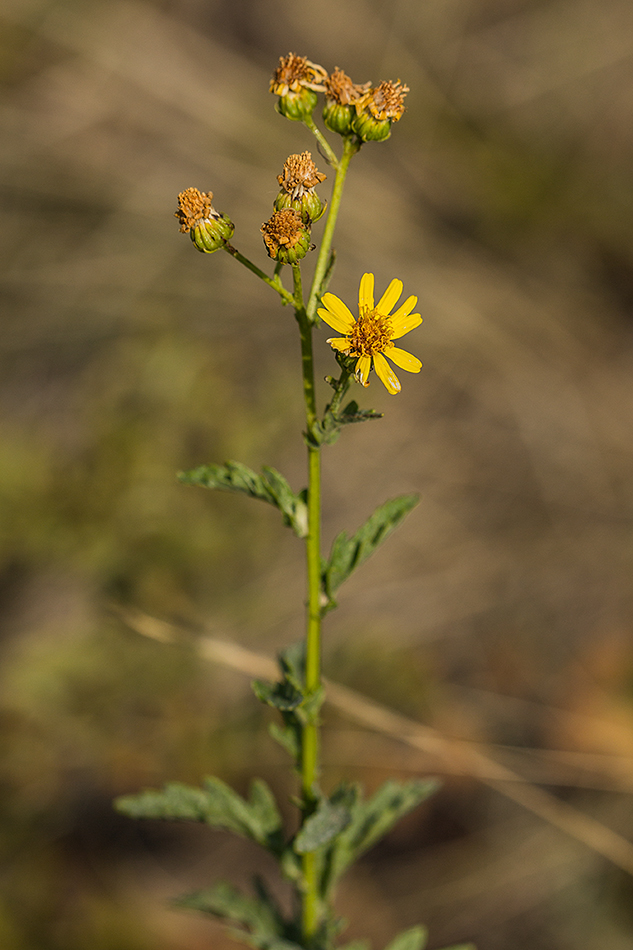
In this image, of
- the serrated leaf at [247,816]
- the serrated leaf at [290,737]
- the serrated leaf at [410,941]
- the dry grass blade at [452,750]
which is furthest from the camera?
the dry grass blade at [452,750]

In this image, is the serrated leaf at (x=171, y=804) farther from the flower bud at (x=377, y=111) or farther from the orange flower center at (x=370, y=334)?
the flower bud at (x=377, y=111)

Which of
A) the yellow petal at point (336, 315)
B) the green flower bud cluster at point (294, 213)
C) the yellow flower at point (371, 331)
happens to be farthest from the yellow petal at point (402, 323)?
the green flower bud cluster at point (294, 213)

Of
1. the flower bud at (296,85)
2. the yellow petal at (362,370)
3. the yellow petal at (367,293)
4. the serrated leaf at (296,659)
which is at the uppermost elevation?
the flower bud at (296,85)

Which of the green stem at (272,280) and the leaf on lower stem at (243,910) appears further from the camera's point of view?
the leaf on lower stem at (243,910)

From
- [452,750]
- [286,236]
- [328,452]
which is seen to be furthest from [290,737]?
[328,452]

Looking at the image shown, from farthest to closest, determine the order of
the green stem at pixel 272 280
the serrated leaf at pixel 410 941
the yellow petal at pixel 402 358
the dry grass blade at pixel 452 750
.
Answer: the dry grass blade at pixel 452 750 → the serrated leaf at pixel 410 941 → the yellow petal at pixel 402 358 → the green stem at pixel 272 280

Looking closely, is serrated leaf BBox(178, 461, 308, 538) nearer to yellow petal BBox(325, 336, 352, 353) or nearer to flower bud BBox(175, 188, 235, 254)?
yellow petal BBox(325, 336, 352, 353)

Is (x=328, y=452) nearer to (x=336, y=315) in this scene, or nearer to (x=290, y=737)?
(x=290, y=737)
